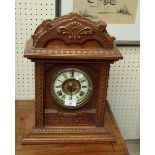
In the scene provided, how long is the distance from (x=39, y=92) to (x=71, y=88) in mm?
106

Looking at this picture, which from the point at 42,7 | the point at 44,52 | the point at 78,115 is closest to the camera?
the point at 44,52

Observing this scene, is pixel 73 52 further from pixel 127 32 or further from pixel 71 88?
pixel 127 32

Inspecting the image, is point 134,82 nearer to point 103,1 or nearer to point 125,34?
point 125,34

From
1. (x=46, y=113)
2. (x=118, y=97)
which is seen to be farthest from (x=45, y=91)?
(x=118, y=97)

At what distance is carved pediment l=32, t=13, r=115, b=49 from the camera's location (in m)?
0.89

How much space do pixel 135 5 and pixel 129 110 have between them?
0.51m

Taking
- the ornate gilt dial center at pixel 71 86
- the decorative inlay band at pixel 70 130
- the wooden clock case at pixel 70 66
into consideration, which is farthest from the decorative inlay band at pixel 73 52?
the decorative inlay band at pixel 70 130

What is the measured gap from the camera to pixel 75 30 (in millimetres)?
893

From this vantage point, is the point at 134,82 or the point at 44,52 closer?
the point at 44,52

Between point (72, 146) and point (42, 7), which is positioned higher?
point (42, 7)

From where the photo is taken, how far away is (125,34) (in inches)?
49.1

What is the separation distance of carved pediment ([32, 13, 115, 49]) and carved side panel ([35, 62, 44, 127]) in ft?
0.24

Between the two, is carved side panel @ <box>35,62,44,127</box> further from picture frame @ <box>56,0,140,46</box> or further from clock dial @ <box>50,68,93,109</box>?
picture frame @ <box>56,0,140,46</box>

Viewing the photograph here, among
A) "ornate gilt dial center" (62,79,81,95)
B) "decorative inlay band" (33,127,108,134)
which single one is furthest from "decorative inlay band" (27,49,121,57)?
"decorative inlay band" (33,127,108,134)
